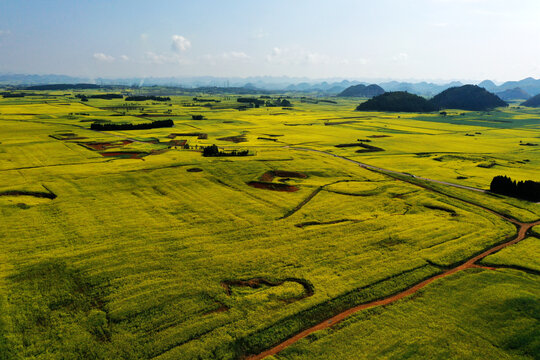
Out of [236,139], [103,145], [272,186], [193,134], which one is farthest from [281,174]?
[193,134]

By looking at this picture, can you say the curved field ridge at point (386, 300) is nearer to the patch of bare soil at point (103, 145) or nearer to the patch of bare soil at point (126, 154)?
the patch of bare soil at point (126, 154)

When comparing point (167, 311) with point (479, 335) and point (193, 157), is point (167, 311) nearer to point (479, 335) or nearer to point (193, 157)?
point (479, 335)

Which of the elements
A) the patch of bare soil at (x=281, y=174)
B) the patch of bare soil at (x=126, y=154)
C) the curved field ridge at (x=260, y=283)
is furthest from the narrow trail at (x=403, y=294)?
the patch of bare soil at (x=126, y=154)

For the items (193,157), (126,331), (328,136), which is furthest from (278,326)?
(328,136)

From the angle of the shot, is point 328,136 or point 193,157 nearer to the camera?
point 193,157

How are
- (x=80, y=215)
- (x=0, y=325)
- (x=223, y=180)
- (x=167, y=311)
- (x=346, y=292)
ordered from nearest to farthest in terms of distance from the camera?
(x=0, y=325)
(x=167, y=311)
(x=346, y=292)
(x=80, y=215)
(x=223, y=180)

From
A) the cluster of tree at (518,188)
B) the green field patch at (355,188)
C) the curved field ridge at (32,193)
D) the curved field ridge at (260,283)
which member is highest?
the cluster of tree at (518,188)

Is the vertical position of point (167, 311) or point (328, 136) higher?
point (328, 136)

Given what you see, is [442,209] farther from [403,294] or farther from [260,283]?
[260,283]
